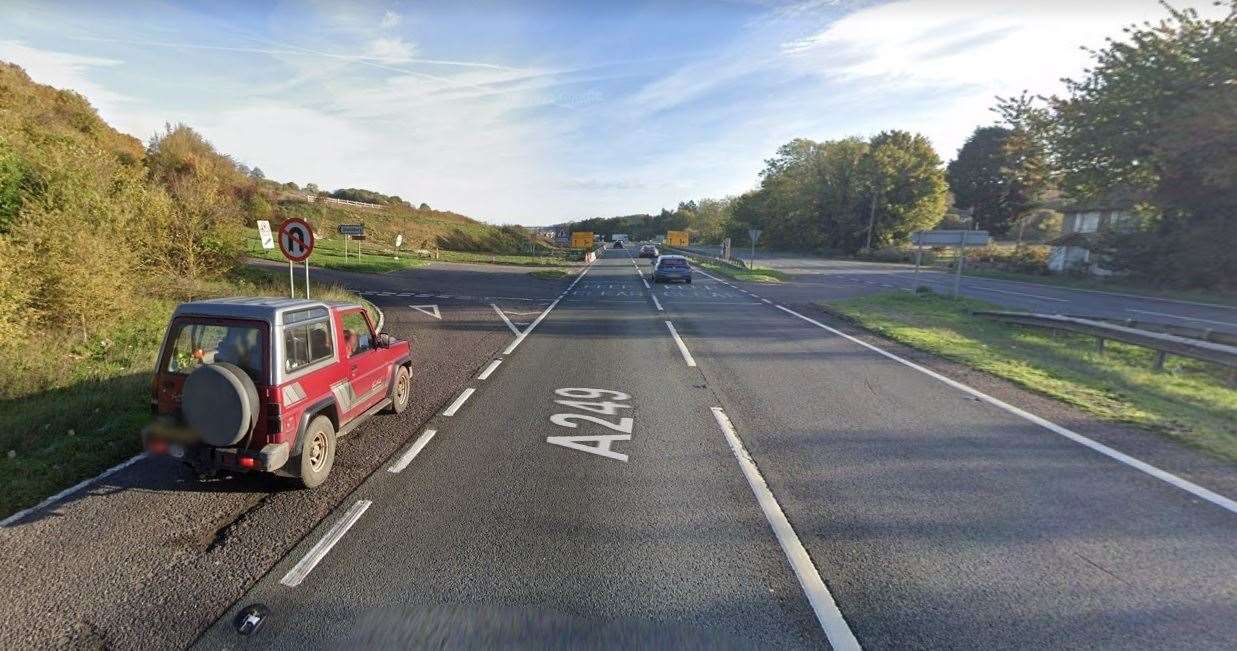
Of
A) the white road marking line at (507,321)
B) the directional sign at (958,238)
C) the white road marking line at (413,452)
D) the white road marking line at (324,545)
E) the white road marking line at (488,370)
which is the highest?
the directional sign at (958,238)

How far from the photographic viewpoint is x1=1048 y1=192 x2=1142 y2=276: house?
3306 cm

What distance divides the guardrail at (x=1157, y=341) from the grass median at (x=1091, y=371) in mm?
357

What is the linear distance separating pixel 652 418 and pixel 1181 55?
108 ft

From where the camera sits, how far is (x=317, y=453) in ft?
15.9

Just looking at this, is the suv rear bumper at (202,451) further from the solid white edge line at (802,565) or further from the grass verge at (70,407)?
the solid white edge line at (802,565)

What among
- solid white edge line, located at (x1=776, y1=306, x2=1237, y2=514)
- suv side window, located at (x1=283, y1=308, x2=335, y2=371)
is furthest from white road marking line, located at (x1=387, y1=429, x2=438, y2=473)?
solid white edge line, located at (x1=776, y1=306, x2=1237, y2=514)

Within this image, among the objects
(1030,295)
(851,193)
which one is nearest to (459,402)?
(1030,295)

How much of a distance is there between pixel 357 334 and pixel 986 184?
269 ft

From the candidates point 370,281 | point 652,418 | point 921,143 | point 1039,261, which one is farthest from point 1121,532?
point 921,143

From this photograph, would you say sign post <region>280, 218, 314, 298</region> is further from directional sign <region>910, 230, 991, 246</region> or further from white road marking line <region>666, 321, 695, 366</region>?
directional sign <region>910, 230, 991, 246</region>

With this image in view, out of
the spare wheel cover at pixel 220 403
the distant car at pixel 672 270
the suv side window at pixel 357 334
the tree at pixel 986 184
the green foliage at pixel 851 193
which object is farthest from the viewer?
the tree at pixel 986 184

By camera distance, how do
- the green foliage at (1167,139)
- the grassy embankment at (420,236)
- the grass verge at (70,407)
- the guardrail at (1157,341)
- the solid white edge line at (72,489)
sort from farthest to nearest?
the grassy embankment at (420,236) → the green foliage at (1167,139) → the guardrail at (1157,341) → the grass verge at (70,407) → the solid white edge line at (72,489)

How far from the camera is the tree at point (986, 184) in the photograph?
65.3 metres

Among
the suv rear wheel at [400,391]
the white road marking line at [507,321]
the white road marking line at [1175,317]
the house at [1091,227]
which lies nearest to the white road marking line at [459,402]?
the suv rear wheel at [400,391]
